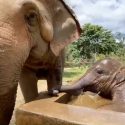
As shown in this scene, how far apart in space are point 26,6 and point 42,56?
494 mm

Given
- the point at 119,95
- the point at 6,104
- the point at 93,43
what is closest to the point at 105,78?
the point at 119,95

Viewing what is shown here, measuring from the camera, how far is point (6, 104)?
2.71m

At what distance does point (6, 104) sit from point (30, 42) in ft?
1.54

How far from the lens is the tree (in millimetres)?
33938

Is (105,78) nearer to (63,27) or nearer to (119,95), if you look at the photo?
(119,95)

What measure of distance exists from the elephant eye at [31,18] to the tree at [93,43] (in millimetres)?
30374

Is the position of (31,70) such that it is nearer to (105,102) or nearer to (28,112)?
(105,102)

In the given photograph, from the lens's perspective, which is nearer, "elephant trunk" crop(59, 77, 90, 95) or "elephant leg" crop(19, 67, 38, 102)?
"elephant trunk" crop(59, 77, 90, 95)

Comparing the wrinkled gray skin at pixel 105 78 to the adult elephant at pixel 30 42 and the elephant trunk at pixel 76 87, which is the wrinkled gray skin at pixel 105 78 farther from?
the adult elephant at pixel 30 42

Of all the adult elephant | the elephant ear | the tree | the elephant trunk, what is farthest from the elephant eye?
the tree

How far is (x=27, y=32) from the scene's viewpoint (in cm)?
280

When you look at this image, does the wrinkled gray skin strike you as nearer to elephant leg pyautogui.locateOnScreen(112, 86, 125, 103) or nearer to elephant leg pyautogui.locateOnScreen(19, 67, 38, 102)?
elephant leg pyautogui.locateOnScreen(112, 86, 125, 103)

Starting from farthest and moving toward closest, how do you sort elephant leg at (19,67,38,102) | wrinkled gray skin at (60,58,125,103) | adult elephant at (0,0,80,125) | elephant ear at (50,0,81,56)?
elephant leg at (19,67,38,102) → elephant ear at (50,0,81,56) → wrinkled gray skin at (60,58,125,103) → adult elephant at (0,0,80,125)

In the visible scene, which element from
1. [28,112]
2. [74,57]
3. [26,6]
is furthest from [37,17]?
[74,57]
